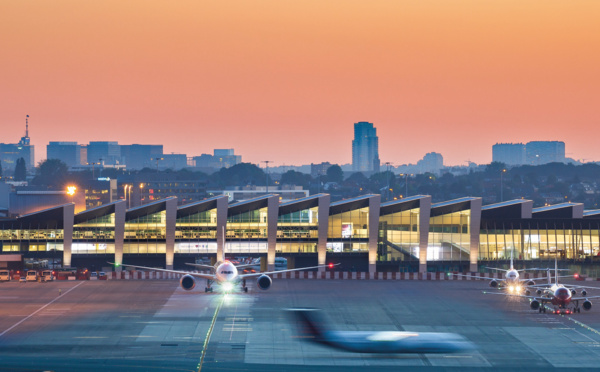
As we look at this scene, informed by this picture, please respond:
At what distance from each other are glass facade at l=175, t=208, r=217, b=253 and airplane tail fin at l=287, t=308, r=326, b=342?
4047 cm

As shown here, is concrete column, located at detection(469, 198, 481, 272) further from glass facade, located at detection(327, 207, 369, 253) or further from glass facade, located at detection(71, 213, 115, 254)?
glass facade, located at detection(71, 213, 115, 254)

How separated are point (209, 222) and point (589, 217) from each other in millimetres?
53308

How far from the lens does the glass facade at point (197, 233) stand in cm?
12244

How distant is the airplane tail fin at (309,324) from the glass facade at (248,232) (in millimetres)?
39321

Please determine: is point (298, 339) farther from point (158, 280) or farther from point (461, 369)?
point (158, 280)

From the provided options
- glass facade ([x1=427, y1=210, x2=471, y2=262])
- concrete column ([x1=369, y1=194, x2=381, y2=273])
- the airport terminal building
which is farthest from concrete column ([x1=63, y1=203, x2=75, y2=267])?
glass facade ([x1=427, y1=210, x2=471, y2=262])

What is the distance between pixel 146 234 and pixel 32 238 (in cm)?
1471

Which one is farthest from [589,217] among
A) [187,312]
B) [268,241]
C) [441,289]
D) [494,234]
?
[187,312]

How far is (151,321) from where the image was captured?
76.0m

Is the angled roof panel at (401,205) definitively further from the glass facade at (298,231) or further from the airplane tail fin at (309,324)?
the airplane tail fin at (309,324)

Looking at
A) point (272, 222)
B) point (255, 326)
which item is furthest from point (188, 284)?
point (272, 222)

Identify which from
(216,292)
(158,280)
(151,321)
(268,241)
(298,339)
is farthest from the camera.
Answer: (268,241)

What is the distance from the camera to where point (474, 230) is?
123 meters

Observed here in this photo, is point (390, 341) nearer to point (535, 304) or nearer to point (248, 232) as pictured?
point (535, 304)
